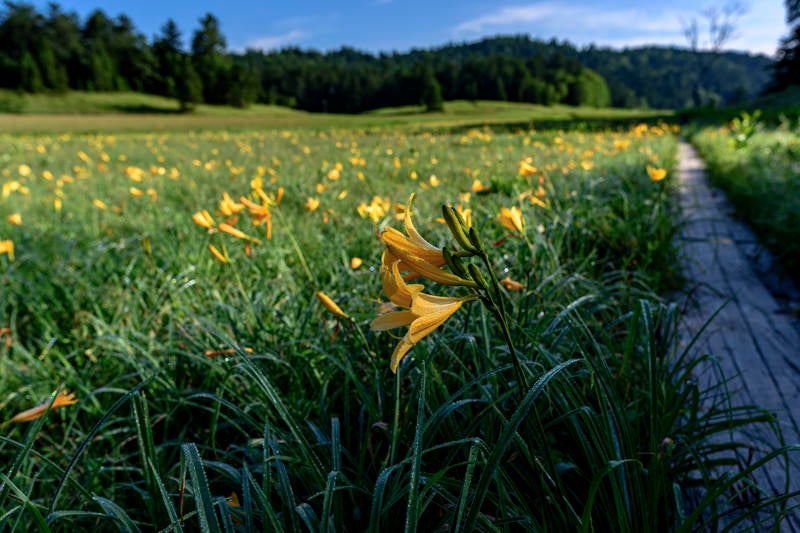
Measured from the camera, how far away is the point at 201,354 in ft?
5.22

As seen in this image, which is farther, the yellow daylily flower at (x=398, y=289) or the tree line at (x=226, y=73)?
the tree line at (x=226, y=73)

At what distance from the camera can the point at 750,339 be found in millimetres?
1919

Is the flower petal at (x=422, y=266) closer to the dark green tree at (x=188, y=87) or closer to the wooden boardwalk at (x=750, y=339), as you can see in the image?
the wooden boardwalk at (x=750, y=339)

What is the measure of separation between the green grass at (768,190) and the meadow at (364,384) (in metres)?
0.80

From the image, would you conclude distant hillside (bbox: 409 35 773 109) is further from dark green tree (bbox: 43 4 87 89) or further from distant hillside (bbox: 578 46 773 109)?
dark green tree (bbox: 43 4 87 89)

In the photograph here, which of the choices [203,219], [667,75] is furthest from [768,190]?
[667,75]

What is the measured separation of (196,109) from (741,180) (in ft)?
169

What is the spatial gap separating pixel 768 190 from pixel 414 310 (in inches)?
181

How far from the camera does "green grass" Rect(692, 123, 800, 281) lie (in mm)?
3005

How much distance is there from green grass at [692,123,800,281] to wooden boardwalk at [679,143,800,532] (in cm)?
19

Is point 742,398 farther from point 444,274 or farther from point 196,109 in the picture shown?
point 196,109

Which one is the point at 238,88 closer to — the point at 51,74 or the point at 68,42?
the point at 51,74

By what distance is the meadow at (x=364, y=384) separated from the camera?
0.80 m

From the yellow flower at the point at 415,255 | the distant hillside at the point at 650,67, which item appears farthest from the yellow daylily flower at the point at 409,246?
the distant hillside at the point at 650,67
